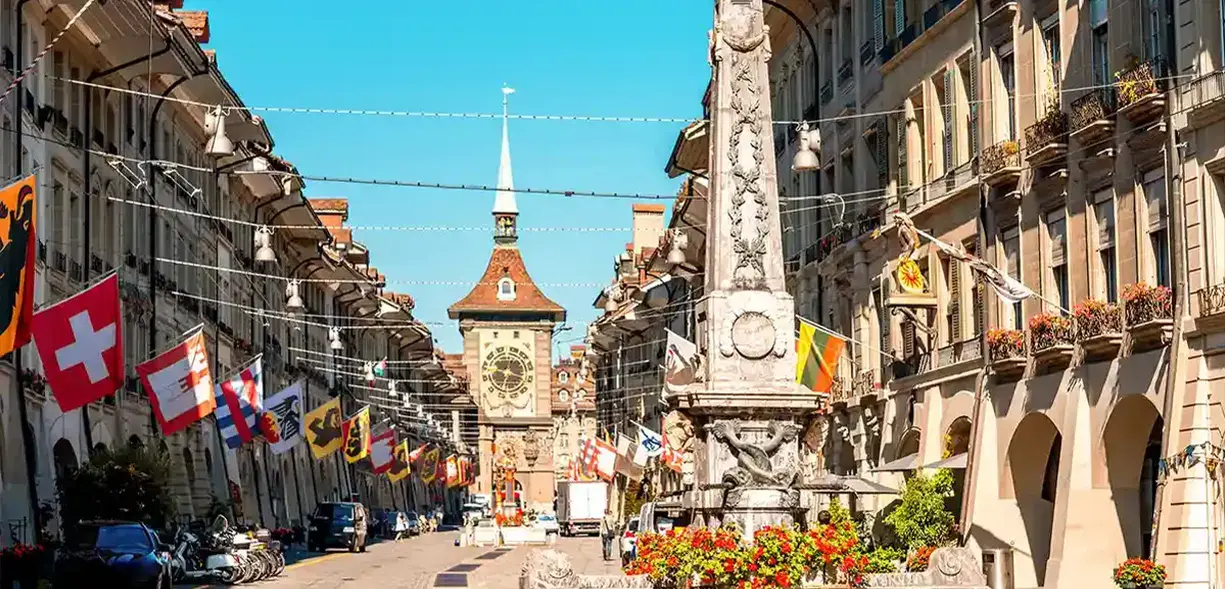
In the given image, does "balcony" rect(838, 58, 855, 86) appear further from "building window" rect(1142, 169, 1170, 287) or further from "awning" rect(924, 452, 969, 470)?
"building window" rect(1142, 169, 1170, 287)

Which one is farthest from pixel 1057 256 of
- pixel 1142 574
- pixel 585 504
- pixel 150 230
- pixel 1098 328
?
pixel 585 504

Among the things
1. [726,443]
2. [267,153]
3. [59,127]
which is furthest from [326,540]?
[726,443]

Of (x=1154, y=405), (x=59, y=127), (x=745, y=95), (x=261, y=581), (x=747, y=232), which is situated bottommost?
(x=261, y=581)

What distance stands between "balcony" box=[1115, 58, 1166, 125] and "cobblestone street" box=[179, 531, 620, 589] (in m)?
15.0

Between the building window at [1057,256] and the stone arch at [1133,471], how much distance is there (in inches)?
130

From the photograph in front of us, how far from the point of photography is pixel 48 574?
117 ft

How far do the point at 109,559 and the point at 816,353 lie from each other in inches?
596

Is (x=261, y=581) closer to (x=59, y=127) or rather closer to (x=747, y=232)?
(x=59, y=127)

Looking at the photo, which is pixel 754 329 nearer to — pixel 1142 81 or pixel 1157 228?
pixel 1157 228

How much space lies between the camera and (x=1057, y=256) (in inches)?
1438

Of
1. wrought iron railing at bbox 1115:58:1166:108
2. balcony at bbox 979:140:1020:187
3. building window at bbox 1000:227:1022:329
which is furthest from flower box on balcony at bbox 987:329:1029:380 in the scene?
wrought iron railing at bbox 1115:58:1166:108

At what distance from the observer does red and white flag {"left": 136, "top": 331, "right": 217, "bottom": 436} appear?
42.3m

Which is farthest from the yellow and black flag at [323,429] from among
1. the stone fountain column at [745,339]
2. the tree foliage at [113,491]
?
the stone fountain column at [745,339]

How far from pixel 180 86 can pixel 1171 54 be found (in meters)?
36.4
